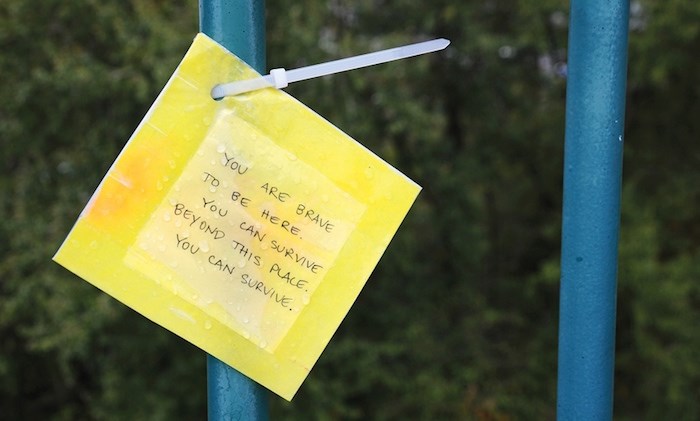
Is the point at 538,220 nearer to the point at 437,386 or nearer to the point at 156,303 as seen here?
the point at 437,386

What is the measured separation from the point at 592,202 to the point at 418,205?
2.02 m

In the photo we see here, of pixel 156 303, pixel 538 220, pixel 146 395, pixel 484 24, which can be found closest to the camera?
pixel 156 303

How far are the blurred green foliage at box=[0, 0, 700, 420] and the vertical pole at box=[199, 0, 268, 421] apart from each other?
143cm

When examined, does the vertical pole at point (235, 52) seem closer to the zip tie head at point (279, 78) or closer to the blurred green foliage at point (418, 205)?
the zip tie head at point (279, 78)

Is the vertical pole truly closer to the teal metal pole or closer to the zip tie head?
the zip tie head

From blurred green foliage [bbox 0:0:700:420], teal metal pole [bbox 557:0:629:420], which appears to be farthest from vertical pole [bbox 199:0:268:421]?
blurred green foliage [bbox 0:0:700:420]

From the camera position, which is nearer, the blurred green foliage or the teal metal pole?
the teal metal pole

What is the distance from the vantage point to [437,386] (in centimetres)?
271

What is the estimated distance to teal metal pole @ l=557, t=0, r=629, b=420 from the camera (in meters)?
0.74

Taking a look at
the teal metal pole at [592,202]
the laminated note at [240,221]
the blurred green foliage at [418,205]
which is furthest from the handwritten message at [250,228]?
the blurred green foliage at [418,205]

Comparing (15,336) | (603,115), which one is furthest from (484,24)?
(603,115)

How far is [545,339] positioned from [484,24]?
123 cm

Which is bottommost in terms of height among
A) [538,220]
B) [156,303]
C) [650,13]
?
[156,303]

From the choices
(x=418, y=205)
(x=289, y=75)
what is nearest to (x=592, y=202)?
(x=289, y=75)
